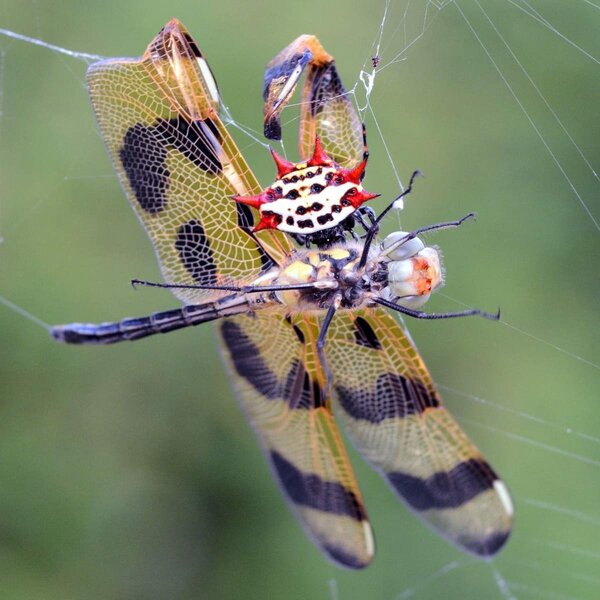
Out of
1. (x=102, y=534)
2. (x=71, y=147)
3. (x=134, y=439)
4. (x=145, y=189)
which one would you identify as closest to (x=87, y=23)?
(x=71, y=147)

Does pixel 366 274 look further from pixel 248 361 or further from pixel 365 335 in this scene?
pixel 248 361

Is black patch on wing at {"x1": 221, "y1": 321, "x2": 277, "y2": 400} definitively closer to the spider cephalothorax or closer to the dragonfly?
the dragonfly

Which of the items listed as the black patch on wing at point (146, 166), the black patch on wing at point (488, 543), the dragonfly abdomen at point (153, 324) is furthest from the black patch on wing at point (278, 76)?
the black patch on wing at point (488, 543)

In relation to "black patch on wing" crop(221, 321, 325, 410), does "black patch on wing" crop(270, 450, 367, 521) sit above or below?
below

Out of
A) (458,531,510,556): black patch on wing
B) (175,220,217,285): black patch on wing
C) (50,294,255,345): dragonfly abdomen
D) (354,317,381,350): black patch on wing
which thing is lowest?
(458,531,510,556): black patch on wing

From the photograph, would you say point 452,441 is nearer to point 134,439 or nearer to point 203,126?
point 203,126

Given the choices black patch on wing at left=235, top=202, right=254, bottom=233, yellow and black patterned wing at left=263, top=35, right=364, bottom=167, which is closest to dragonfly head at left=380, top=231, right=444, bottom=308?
yellow and black patterned wing at left=263, top=35, right=364, bottom=167

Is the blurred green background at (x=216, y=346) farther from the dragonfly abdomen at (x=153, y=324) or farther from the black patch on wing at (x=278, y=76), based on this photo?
the black patch on wing at (x=278, y=76)
